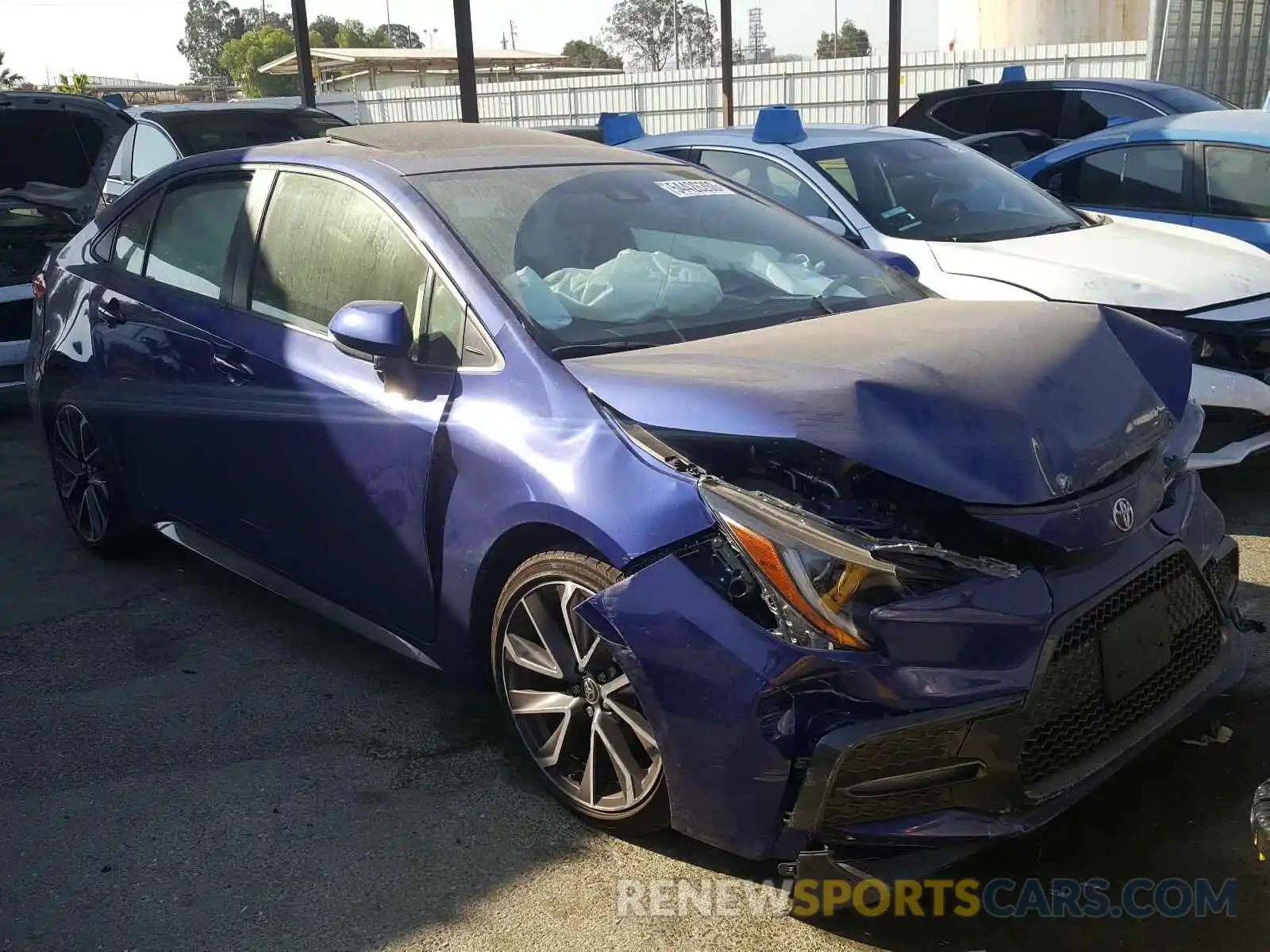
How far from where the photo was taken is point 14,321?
24.7 ft

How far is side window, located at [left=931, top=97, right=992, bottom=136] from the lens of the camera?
35.2ft

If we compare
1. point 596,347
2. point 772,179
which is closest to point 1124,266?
point 772,179

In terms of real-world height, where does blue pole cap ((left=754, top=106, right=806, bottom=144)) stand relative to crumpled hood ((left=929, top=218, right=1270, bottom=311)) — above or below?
above

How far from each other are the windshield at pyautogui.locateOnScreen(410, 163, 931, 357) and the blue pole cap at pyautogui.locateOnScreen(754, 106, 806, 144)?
267 cm

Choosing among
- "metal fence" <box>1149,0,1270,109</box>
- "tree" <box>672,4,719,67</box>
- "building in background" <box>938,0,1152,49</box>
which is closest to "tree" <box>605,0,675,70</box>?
"tree" <box>672,4,719,67</box>

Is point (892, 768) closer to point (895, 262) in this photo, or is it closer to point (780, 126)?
point (895, 262)

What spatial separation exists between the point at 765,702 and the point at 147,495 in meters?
3.05

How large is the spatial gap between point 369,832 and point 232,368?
5.34 feet

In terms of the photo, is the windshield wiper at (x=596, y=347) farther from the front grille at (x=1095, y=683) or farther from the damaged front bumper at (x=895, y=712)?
the front grille at (x=1095, y=683)

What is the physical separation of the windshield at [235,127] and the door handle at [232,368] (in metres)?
5.44

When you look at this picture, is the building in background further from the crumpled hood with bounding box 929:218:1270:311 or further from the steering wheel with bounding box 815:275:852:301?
the steering wheel with bounding box 815:275:852:301

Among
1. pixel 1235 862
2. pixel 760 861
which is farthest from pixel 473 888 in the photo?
pixel 1235 862

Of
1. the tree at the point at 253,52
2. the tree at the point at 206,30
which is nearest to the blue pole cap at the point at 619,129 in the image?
the tree at the point at 253,52

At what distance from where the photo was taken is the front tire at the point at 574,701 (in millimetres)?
2846
